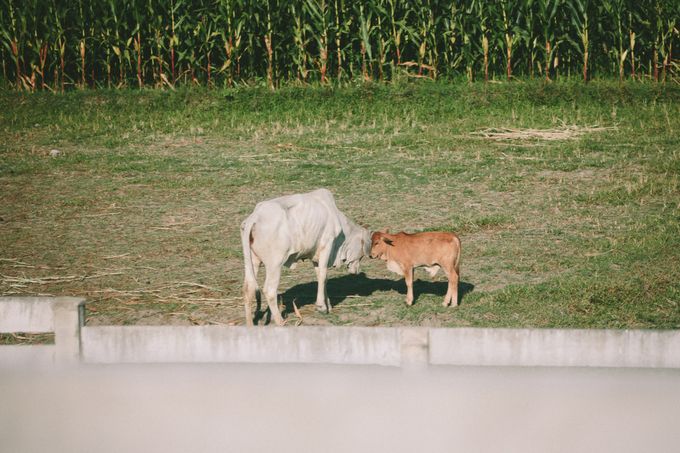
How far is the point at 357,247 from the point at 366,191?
13.9 ft

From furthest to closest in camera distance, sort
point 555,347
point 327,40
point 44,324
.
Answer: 1. point 327,40
2. point 44,324
3. point 555,347

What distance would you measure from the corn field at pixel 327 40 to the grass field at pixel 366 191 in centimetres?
94

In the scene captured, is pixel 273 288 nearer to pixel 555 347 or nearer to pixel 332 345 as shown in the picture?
pixel 332 345

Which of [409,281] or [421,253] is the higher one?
[421,253]

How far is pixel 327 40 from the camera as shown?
64.5 ft

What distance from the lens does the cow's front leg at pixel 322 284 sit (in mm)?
9367

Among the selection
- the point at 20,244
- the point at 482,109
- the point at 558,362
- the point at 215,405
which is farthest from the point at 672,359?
the point at 482,109

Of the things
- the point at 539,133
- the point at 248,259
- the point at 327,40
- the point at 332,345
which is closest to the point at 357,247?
the point at 248,259

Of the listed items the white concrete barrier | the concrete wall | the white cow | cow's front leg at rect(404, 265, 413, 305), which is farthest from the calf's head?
the white concrete barrier

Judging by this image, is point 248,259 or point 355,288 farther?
point 355,288

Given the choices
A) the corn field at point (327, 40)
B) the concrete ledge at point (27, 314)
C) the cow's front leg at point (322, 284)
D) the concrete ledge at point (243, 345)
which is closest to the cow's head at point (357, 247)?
the cow's front leg at point (322, 284)

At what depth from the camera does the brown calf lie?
938 centimetres

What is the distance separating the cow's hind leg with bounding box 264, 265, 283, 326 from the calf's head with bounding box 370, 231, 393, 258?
1211mm

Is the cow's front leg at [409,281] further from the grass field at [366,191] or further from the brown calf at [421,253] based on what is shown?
the grass field at [366,191]
